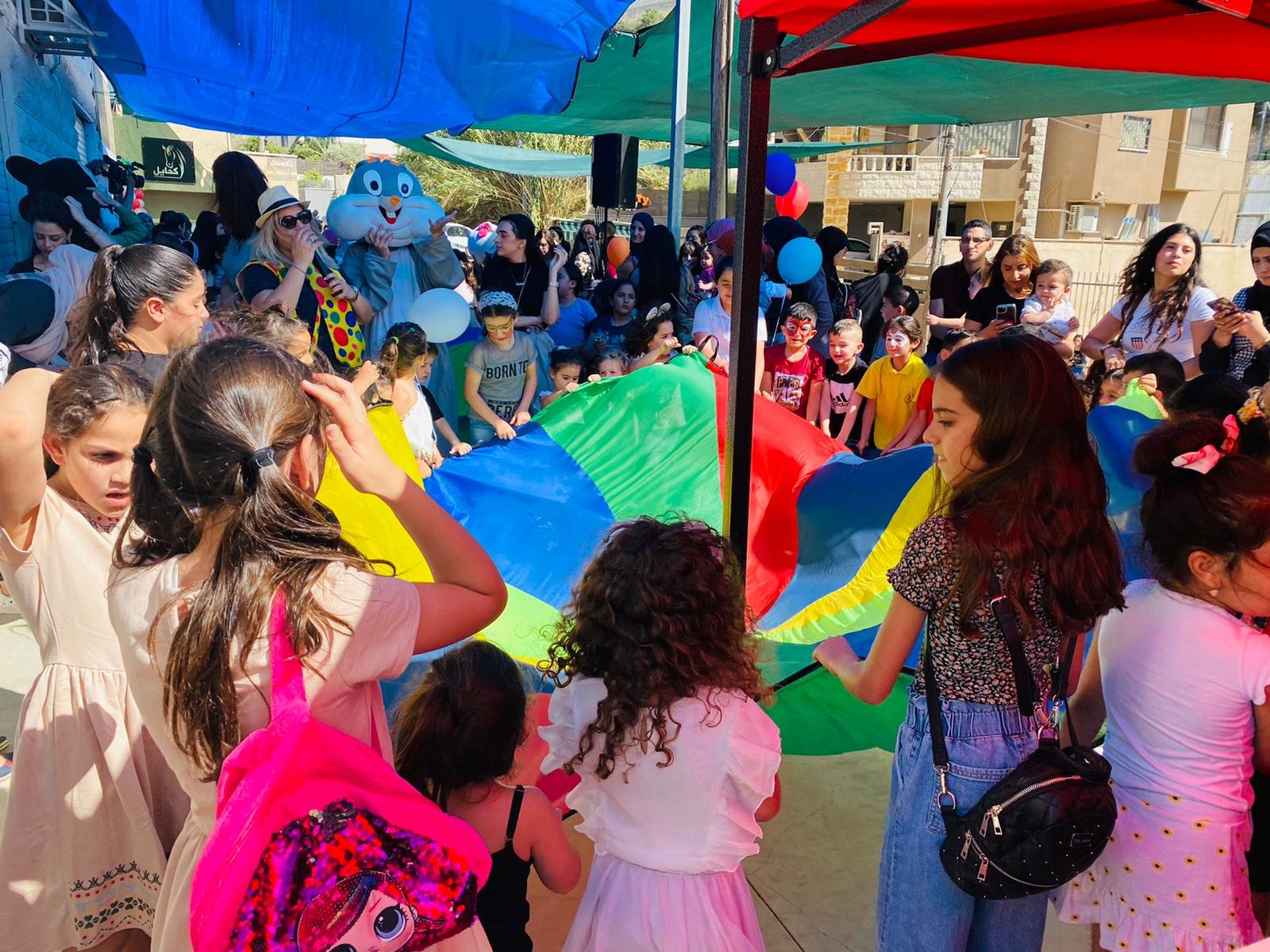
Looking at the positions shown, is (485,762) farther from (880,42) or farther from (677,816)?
(880,42)

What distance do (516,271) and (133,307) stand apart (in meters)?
3.47

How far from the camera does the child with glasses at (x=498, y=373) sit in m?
4.35

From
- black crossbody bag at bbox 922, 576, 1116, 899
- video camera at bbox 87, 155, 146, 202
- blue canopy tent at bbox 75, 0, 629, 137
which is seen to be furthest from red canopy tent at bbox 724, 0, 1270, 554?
video camera at bbox 87, 155, 146, 202

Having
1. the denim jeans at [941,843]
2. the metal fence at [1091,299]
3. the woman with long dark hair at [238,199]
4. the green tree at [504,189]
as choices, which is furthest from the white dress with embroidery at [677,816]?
the green tree at [504,189]

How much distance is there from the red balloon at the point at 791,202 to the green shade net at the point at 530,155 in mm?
1284

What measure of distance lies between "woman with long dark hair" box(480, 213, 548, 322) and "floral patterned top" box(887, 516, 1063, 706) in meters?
4.14

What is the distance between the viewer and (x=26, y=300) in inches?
125

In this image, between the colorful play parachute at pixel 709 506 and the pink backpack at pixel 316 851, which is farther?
the colorful play parachute at pixel 709 506

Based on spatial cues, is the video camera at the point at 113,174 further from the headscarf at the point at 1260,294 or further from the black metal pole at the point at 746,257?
the headscarf at the point at 1260,294

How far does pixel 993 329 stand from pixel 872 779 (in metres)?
2.44

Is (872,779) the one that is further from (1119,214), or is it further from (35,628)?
(1119,214)

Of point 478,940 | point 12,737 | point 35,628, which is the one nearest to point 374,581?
point 478,940

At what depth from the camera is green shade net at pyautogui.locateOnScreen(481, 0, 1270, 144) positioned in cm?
586

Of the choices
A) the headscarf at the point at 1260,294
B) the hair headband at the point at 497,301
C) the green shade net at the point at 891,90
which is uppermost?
the green shade net at the point at 891,90
